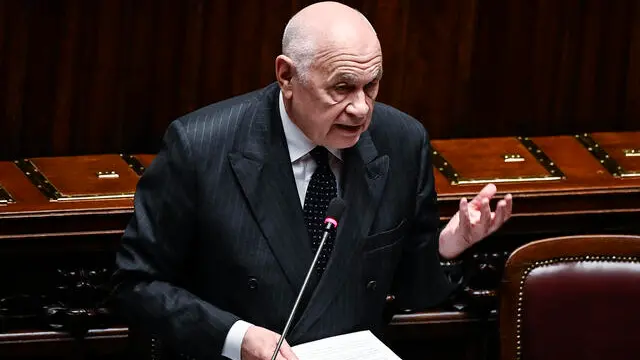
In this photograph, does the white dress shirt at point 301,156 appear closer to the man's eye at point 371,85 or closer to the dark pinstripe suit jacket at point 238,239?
the dark pinstripe suit jacket at point 238,239

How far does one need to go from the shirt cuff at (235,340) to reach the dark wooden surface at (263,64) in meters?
1.41

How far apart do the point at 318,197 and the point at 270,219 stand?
12cm

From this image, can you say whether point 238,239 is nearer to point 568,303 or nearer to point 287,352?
point 287,352

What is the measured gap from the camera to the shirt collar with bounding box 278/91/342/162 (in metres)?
3.44

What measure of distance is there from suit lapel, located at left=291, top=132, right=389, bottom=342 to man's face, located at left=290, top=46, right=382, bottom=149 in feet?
0.45

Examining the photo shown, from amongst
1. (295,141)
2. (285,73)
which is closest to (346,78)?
(285,73)

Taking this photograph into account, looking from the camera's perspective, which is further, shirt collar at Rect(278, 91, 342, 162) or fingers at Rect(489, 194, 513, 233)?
shirt collar at Rect(278, 91, 342, 162)

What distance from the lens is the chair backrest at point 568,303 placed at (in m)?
3.70

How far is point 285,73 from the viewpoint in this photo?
10.8 feet

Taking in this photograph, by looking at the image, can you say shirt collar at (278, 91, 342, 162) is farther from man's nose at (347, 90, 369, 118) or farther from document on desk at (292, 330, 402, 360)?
document on desk at (292, 330, 402, 360)

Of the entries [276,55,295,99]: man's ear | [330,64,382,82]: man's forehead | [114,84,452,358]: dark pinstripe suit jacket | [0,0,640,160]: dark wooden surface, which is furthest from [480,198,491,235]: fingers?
[0,0,640,160]: dark wooden surface

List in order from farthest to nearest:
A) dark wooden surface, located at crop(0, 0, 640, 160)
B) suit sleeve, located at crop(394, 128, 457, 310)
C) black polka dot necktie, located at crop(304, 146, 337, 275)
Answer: dark wooden surface, located at crop(0, 0, 640, 160)
suit sleeve, located at crop(394, 128, 457, 310)
black polka dot necktie, located at crop(304, 146, 337, 275)

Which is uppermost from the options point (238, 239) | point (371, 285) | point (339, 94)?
point (339, 94)

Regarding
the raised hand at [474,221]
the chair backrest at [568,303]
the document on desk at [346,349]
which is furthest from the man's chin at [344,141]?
the chair backrest at [568,303]
